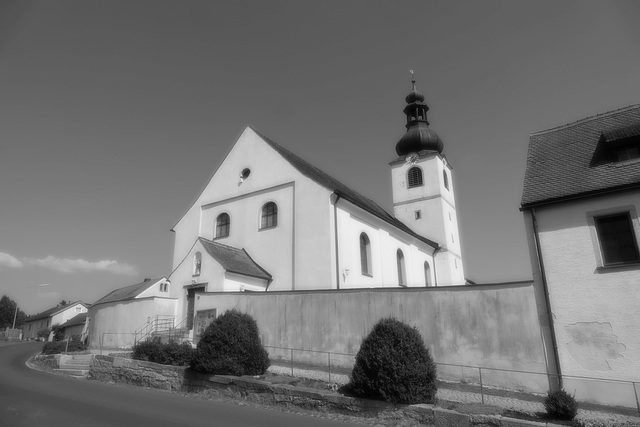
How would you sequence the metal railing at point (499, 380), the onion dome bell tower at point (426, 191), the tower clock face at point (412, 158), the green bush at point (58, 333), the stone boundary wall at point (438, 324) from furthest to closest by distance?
the green bush at point (58, 333) < the tower clock face at point (412, 158) < the onion dome bell tower at point (426, 191) < the stone boundary wall at point (438, 324) < the metal railing at point (499, 380)

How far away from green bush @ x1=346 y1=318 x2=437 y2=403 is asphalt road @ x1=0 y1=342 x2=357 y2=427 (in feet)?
3.76

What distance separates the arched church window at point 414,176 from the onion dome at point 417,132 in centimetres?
158

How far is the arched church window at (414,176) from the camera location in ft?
117

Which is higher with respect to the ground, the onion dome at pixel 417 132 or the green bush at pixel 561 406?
the onion dome at pixel 417 132

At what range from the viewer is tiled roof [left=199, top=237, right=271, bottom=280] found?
19.9 metres

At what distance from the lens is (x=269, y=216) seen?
22.9 metres

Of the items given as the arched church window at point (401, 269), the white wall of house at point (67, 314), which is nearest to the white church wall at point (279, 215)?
the arched church window at point (401, 269)

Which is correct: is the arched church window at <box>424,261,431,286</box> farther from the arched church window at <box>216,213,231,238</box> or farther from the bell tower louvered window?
→ the arched church window at <box>216,213,231,238</box>

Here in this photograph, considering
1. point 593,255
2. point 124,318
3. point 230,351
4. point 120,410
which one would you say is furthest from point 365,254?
point 120,410

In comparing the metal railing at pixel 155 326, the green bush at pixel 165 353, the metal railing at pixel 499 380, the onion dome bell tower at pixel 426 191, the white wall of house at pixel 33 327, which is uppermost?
the onion dome bell tower at pixel 426 191

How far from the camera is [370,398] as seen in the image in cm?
967

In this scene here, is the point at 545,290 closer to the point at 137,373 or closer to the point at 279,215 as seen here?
the point at 137,373

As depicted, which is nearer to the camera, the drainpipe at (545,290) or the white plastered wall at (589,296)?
the white plastered wall at (589,296)

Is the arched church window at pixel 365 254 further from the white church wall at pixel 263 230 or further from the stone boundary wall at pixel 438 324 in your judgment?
the stone boundary wall at pixel 438 324
